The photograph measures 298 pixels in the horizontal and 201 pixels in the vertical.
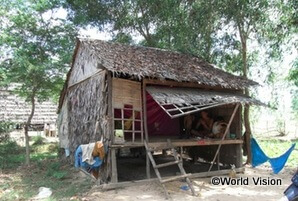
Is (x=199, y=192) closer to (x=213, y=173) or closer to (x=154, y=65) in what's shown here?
(x=213, y=173)

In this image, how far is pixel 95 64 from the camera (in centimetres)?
808

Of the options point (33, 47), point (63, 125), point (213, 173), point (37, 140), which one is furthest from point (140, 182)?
point (37, 140)

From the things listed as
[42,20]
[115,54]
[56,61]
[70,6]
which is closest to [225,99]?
[115,54]

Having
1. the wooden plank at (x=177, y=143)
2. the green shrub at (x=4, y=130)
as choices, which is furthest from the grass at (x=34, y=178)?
the wooden plank at (x=177, y=143)

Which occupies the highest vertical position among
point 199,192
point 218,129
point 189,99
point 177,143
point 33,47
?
point 33,47

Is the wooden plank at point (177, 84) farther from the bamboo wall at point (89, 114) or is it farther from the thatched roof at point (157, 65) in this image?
the bamboo wall at point (89, 114)

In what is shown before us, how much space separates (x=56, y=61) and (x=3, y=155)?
4.28 meters

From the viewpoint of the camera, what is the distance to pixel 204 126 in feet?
31.5

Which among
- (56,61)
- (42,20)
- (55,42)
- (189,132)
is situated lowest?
(189,132)

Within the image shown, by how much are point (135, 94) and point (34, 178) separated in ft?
13.0

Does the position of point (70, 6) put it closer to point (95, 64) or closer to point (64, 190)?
point (95, 64)

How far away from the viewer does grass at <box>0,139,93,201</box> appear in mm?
6961

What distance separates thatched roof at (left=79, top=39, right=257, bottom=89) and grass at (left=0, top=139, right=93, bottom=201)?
10.2 feet

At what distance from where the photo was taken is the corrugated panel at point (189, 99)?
7109mm
